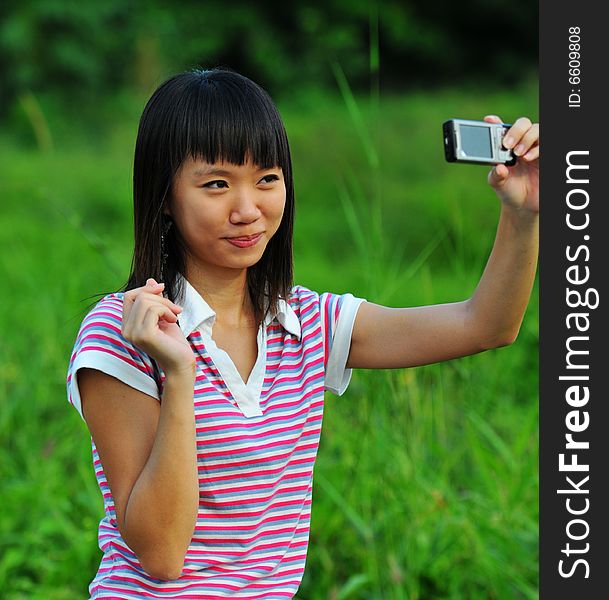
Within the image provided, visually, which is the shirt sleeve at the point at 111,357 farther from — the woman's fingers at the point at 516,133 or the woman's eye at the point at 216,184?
the woman's fingers at the point at 516,133

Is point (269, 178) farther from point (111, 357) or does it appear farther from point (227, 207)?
point (111, 357)

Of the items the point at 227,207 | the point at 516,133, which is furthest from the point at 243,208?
the point at 516,133

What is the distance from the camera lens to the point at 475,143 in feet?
4.69

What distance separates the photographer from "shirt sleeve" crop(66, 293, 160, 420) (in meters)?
1.31

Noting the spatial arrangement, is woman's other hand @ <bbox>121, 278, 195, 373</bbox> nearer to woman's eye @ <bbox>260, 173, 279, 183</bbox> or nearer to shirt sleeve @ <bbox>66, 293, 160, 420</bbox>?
shirt sleeve @ <bbox>66, 293, 160, 420</bbox>

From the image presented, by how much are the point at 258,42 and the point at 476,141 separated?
11528 mm

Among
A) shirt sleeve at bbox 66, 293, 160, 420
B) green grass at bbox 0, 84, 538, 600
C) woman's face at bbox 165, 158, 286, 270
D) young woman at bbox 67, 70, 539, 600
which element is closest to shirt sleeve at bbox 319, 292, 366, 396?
young woman at bbox 67, 70, 539, 600

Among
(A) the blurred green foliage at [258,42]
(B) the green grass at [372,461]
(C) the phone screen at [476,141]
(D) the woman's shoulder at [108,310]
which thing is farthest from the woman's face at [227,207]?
(A) the blurred green foliage at [258,42]

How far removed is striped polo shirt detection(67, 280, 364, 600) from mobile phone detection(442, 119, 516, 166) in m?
0.30

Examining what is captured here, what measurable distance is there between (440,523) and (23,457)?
3.74 ft

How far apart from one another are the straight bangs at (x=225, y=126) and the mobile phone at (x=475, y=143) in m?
0.20

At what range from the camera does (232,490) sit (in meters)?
1.36

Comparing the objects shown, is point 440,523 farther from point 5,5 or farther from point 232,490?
point 5,5

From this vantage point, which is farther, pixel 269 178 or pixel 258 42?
pixel 258 42
